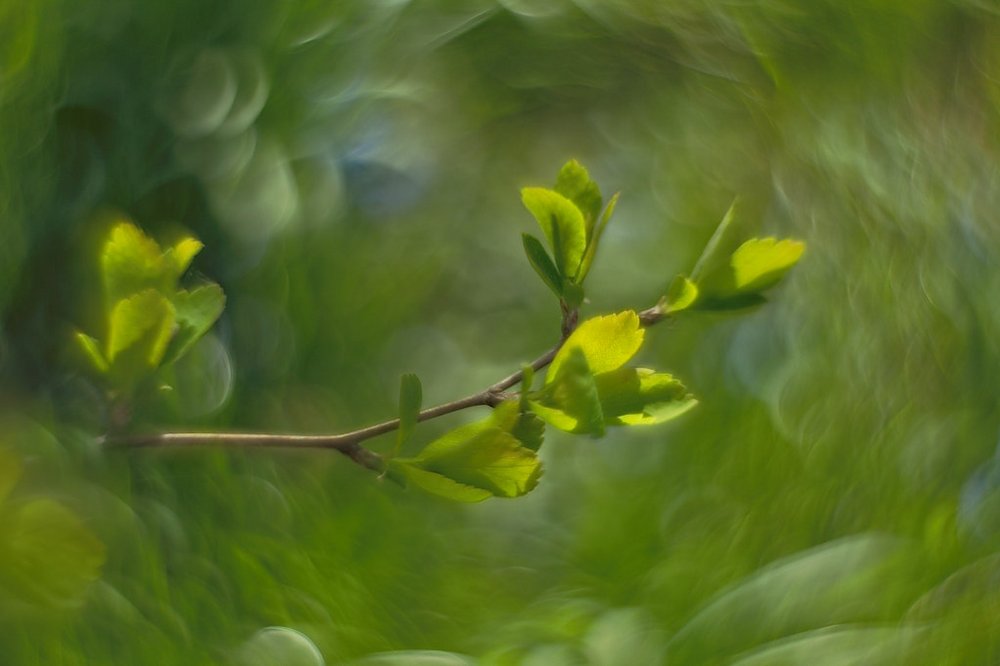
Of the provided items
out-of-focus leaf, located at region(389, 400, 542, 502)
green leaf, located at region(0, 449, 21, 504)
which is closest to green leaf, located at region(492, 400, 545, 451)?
out-of-focus leaf, located at region(389, 400, 542, 502)

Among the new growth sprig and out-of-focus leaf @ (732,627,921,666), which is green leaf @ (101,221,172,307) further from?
out-of-focus leaf @ (732,627,921,666)

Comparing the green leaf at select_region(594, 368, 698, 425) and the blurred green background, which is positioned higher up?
the blurred green background

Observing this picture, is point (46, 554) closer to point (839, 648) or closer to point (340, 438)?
point (340, 438)

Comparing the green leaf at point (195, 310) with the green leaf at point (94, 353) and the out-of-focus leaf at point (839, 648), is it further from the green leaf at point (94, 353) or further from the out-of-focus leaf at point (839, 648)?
the out-of-focus leaf at point (839, 648)

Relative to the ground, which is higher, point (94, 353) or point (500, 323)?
point (500, 323)

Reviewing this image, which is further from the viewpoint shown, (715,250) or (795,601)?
(795,601)

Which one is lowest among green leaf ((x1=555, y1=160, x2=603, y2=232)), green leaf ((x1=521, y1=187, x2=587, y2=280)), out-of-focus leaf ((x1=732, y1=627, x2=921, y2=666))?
out-of-focus leaf ((x1=732, y1=627, x2=921, y2=666))

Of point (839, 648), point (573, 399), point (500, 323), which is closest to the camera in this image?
point (573, 399)

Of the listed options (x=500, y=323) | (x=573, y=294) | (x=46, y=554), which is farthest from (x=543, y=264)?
(x=500, y=323)
